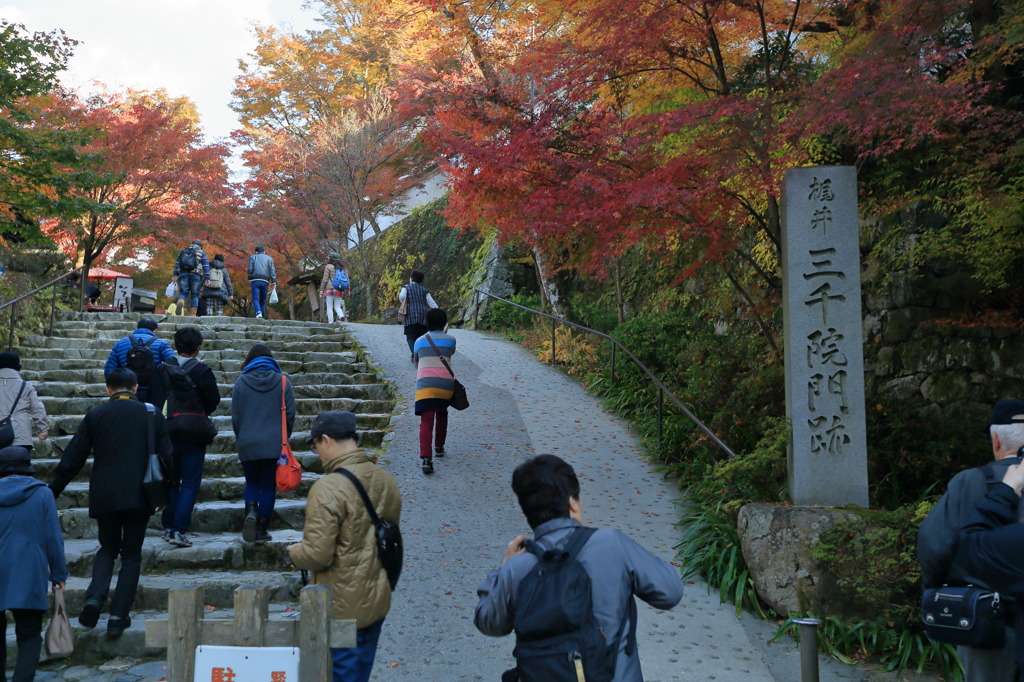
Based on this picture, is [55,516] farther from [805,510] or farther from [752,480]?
[752,480]

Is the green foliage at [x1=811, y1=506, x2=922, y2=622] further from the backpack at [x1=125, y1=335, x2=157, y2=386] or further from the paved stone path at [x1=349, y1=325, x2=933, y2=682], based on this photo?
the backpack at [x1=125, y1=335, x2=157, y2=386]

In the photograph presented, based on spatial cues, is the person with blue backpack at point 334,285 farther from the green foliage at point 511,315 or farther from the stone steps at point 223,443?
the stone steps at point 223,443

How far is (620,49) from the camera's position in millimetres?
7301

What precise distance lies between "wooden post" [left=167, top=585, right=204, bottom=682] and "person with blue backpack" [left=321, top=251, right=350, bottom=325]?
13.8 meters

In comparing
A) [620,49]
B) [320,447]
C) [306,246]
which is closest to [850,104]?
[620,49]

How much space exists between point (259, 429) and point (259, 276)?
9.77m

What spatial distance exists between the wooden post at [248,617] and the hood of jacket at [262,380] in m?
3.59

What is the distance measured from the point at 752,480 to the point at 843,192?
2.75 metres

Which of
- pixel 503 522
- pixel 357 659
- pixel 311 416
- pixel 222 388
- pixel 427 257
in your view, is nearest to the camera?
pixel 357 659

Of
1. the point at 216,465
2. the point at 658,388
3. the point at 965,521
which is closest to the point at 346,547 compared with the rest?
the point at 965,521

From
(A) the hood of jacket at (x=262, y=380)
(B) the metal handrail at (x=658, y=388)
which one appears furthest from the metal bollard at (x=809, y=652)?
(A) the hood of jacket at (x=262, y=380)

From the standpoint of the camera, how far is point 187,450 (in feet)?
20.4

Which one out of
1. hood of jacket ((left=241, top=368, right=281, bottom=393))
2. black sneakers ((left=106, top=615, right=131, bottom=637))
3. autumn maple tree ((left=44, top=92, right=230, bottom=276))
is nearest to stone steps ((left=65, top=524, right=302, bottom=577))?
black sneakers ((left=106, top=615, right=131, bottom=637))

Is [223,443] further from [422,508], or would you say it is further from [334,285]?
[334,285]
